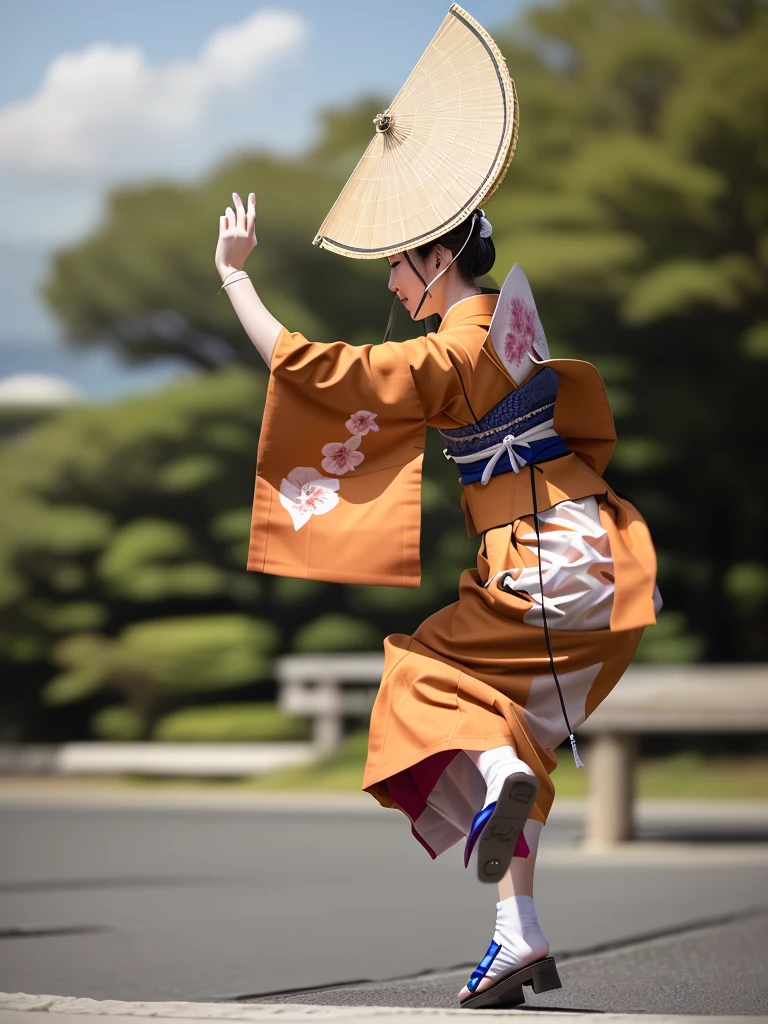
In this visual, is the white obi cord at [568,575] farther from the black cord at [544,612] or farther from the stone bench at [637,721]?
the stone bench at [637,721]

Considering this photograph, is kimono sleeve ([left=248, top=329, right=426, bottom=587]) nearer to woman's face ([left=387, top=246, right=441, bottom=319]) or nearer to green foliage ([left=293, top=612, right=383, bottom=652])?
woman's face ([left=387, top=246, right=441, bottom=319])

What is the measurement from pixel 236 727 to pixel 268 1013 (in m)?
9.08

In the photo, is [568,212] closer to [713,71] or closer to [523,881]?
[713,71]

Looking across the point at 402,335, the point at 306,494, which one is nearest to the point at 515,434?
the point at 306,494

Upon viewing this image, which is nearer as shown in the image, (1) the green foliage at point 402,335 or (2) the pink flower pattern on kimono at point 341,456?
(2) the pink flower pattern on kimono at point 341,456

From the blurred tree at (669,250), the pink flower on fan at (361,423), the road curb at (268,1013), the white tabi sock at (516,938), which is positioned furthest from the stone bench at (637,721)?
the blurred tree at (669,250)

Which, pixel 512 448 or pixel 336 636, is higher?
pixel 512 448

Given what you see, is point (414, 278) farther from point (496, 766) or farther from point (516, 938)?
point (516, 938)

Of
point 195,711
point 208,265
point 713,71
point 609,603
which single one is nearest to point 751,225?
point 713,71

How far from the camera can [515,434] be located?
276 centimetres

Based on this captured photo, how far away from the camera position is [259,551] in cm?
263

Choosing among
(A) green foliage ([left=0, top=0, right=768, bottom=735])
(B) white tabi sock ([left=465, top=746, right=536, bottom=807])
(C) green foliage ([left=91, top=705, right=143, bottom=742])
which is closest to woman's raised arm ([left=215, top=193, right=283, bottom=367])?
(B) white tabi sock ([left=465, top=746, right=536, bottom=807])

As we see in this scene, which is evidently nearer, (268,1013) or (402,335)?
(268,1013)

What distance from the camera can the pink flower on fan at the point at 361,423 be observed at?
263 centimetres
